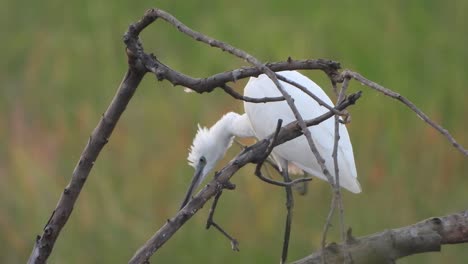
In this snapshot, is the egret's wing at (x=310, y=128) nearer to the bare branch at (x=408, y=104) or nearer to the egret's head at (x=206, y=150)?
the egret's head at (x=206, y=150)

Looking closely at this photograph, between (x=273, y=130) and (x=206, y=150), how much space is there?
0.22m

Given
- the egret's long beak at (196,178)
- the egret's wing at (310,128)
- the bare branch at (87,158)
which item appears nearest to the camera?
the bare branch at (87,158)

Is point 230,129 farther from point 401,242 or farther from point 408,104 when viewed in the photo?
point 408,104

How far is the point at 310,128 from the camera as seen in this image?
232 centimetres

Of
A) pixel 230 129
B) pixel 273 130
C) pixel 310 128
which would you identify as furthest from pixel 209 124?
pixel 310 128

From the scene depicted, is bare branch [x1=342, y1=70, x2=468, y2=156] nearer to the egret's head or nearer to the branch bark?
the branch bark

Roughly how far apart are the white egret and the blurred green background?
1.25 feet

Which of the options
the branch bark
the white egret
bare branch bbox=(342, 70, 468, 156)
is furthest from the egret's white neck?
bare branch bbox=(342, 70, 468, 156)

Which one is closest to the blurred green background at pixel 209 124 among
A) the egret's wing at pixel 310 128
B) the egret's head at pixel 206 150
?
the egret's head at pixel 206 150

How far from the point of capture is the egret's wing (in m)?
2.26

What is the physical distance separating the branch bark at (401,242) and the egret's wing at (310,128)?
941mm

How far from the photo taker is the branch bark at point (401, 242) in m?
1.19

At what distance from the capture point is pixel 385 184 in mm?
3137

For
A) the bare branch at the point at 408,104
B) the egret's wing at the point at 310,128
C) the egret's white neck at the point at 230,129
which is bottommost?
the bare branch at the point at 408,104
